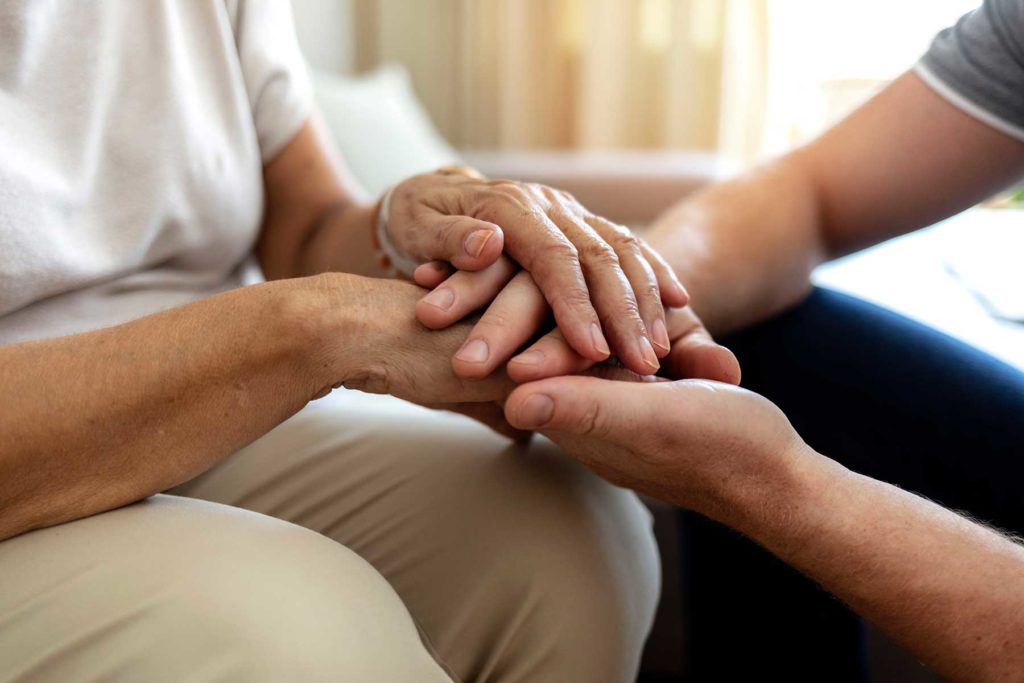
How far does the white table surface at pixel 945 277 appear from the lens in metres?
1.14

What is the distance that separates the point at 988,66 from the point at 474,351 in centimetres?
68

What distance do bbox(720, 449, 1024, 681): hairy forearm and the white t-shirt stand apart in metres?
0.59

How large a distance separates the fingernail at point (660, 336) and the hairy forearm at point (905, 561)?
0.48 feet

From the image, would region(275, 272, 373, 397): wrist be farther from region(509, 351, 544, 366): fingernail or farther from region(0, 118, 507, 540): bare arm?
region(509, 351, 544, 366): fingernail

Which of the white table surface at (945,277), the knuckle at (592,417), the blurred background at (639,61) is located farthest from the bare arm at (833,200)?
the blurred background at (639,61)

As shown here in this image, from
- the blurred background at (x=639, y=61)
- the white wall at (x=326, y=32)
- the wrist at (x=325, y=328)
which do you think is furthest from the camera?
the blurred background at (x=639, y=61)

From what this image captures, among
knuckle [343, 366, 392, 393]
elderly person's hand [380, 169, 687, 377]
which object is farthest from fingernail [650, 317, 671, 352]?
knuckle [343, 366, 392, 393]

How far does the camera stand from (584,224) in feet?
2.95

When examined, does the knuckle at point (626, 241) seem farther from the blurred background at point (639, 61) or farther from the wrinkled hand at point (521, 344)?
the blurred background at point (639, 61)

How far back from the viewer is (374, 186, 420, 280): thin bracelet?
101cm

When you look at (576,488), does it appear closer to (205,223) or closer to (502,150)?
(205,223)

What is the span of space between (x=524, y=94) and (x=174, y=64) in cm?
271

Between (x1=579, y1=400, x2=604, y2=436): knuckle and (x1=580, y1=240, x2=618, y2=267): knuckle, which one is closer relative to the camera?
(x1=579, y1=400, x2=604, y2=436): knuckle

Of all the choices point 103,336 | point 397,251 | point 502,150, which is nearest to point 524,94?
point 502,150
